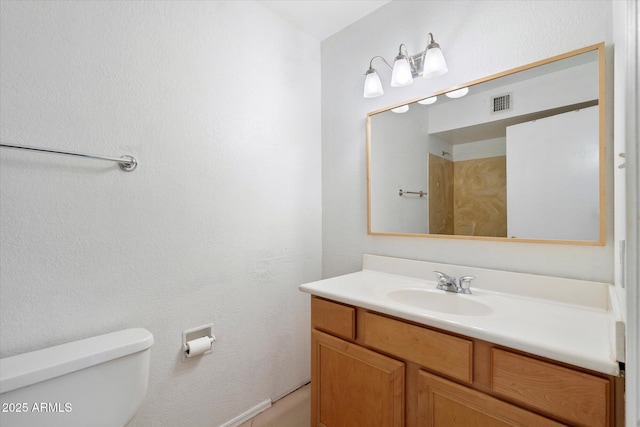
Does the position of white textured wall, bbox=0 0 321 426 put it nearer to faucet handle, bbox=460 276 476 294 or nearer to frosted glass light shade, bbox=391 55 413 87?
frosted glass light shade, bbox=391 55 413 87

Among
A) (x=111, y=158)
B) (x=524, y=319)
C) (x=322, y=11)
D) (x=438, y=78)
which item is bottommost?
(x=524, y=319)

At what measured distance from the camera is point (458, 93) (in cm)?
137

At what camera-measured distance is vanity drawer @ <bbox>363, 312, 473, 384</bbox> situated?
2.95 ft

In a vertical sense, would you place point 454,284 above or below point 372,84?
below

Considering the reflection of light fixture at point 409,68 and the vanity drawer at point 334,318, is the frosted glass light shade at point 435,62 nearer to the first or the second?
the reflection of light fixture at point 409,68

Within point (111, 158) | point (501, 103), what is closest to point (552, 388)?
point (501, 103)

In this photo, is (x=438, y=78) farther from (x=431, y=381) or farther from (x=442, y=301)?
(x=431, y=381)

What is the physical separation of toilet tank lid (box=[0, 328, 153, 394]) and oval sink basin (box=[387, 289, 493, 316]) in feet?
3.46

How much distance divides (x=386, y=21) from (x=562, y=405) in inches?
73.5


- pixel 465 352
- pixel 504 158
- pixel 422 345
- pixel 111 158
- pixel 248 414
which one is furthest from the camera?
pixel 248 414

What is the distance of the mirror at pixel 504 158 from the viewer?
3.51 feet

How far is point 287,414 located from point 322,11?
2.37 metres

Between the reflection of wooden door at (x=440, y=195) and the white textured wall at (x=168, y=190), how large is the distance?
0.79 meters

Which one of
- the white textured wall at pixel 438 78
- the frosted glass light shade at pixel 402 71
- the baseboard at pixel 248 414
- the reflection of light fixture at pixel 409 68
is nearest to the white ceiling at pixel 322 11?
the white textured wall at pixel 438 78
